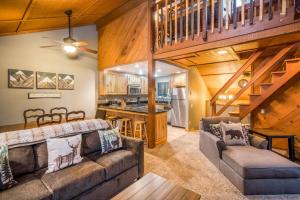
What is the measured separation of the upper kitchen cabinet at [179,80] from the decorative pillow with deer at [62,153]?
480 cm

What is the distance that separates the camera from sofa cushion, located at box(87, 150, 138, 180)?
2.15 metres

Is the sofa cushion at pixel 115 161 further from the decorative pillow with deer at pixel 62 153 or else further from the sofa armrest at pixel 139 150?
the decorative pillow with deer at pixel 62 153

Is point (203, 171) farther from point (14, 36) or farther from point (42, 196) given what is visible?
point (14, 36)

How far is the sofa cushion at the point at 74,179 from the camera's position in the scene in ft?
5.47

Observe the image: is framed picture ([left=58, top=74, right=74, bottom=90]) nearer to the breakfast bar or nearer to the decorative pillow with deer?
the breakfast bar

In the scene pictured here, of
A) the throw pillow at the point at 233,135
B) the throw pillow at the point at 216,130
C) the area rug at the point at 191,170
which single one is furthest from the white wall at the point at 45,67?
the throw pillow at the point at 233,135

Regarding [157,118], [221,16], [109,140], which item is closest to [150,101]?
[157,118]

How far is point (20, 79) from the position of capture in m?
4.45

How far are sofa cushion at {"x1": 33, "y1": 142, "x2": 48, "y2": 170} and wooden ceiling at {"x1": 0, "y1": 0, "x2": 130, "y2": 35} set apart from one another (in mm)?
2413

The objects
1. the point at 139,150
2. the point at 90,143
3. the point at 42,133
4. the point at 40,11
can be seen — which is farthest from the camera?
the point at 40,11

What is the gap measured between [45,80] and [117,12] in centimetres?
312

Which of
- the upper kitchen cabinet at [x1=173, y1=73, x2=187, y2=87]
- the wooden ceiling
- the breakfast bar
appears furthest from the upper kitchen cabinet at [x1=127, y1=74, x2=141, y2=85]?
the wooden ceiling

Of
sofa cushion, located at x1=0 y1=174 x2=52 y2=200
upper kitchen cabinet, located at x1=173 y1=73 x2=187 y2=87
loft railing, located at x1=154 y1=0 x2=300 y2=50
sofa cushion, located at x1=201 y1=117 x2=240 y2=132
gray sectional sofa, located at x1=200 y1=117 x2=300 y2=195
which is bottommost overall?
gray sectional sofa, located at x1=200 y1=117 x2=300 y2=195

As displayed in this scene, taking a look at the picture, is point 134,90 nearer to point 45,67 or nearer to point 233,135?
point 45,67
